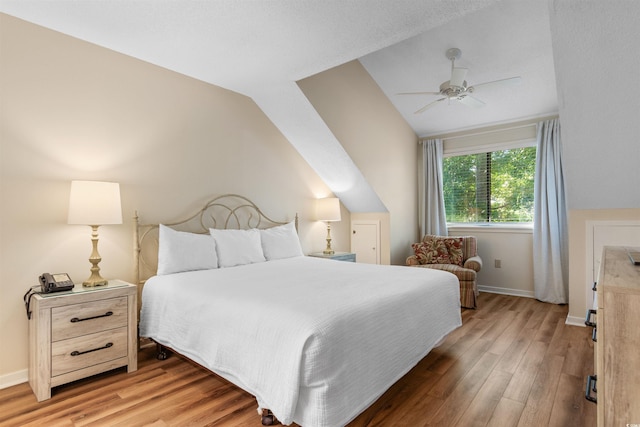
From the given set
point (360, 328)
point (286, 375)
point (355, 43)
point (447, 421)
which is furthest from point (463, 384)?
point (355, 43)

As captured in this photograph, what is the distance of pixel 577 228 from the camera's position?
3549 millimetres

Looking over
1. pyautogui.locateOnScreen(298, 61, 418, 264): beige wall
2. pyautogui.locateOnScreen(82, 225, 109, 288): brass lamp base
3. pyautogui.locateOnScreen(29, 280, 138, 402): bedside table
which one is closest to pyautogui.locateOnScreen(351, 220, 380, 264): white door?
pyautogui.locateOnScreen(298, 61, 418, 264): beige wall

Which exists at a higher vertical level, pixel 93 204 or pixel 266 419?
pixel 93 204

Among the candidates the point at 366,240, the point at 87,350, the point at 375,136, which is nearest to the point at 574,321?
the point at 366,240

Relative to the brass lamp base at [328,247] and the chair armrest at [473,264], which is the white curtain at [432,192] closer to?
the chair armrest at [473,264]

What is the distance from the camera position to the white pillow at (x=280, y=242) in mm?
3600

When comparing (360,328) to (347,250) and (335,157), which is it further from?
(347,250)

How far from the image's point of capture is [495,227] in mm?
4883

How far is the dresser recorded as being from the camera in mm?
1017

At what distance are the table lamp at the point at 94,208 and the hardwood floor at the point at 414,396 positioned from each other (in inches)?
30.0

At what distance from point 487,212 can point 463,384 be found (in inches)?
134

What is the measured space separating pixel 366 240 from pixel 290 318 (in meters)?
3.48

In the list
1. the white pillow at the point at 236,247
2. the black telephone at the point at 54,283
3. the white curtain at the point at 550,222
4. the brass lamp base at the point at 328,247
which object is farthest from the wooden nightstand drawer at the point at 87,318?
the white curtain at the point at 550,222

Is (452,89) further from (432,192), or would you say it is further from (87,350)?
(87,350)
